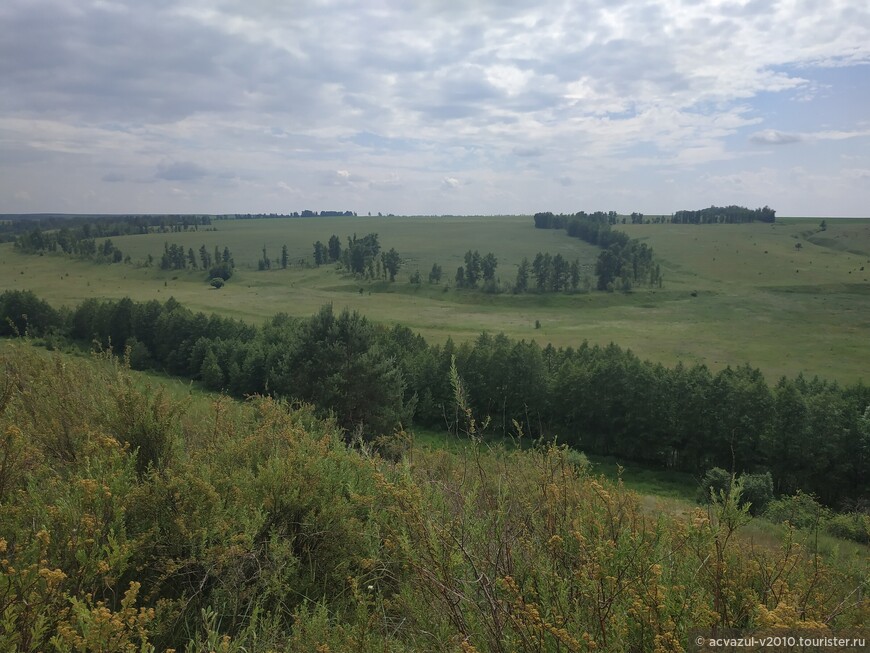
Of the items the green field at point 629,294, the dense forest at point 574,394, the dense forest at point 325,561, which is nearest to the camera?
the dense forest at point 325,561

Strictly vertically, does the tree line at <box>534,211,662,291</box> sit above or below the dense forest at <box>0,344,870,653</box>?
above

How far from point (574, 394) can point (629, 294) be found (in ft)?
214

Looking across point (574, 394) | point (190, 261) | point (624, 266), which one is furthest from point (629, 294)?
point (190, 261)

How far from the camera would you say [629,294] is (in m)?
99.9

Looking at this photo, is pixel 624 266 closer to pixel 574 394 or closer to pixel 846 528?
pixel 574 394

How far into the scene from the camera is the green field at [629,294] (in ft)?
219

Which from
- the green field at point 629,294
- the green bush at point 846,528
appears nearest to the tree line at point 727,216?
the green field at point 629,294

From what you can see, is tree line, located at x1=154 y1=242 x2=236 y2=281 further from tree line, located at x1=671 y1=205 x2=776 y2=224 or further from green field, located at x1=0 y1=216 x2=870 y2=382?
tree line, located at x1=671 y1=205 x2=776 y2=224

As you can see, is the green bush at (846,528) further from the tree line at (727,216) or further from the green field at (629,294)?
the tree line at (727,216)

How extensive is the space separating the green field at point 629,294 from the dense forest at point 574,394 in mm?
20499

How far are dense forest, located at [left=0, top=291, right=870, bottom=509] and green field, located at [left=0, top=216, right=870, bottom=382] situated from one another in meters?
20.5

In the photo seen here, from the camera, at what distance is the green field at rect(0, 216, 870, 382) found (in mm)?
66625

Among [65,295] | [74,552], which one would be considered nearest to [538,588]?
[74,552]

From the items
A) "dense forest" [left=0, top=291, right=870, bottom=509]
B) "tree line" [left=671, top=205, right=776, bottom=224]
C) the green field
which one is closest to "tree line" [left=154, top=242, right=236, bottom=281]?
the green field
